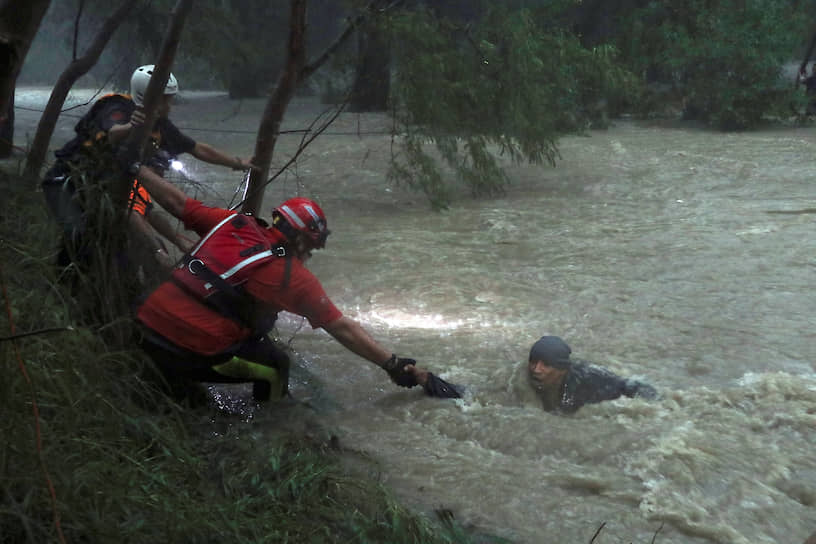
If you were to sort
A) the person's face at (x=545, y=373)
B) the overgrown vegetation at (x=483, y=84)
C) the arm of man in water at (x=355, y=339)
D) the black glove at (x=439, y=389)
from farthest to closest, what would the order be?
the overgrown vegetation at (x=483, y=84) < the person's face at (x=545, y=373) < the black glove at (x=439, y=389) < the arm of man in water at (x=355, y=339)

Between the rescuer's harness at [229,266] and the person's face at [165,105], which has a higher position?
the person's face at [165,105]

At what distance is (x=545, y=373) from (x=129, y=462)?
3163 millimetres

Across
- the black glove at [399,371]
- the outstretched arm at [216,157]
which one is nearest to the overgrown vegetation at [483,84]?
the outstretched arm at [216,157]

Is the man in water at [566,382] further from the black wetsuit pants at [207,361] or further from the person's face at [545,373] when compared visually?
the black wetsuit pants at [207,361]

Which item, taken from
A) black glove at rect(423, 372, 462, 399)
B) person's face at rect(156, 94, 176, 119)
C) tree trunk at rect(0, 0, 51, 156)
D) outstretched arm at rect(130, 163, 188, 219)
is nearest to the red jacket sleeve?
outstretched arm at rect(130, 163, 188, 219)

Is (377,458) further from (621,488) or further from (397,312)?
(397,312)

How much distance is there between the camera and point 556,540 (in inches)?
155

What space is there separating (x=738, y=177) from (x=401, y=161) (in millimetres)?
5784

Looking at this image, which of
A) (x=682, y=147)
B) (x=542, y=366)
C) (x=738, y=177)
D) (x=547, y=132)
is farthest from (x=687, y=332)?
(x=682, y=147)

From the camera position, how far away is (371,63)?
12930 millimetres

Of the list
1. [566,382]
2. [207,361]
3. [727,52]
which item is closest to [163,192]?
[207,361]

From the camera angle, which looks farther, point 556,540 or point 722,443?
point 722,443

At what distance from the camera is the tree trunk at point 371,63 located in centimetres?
684

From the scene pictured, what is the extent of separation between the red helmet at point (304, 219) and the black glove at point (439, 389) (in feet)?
4.12
